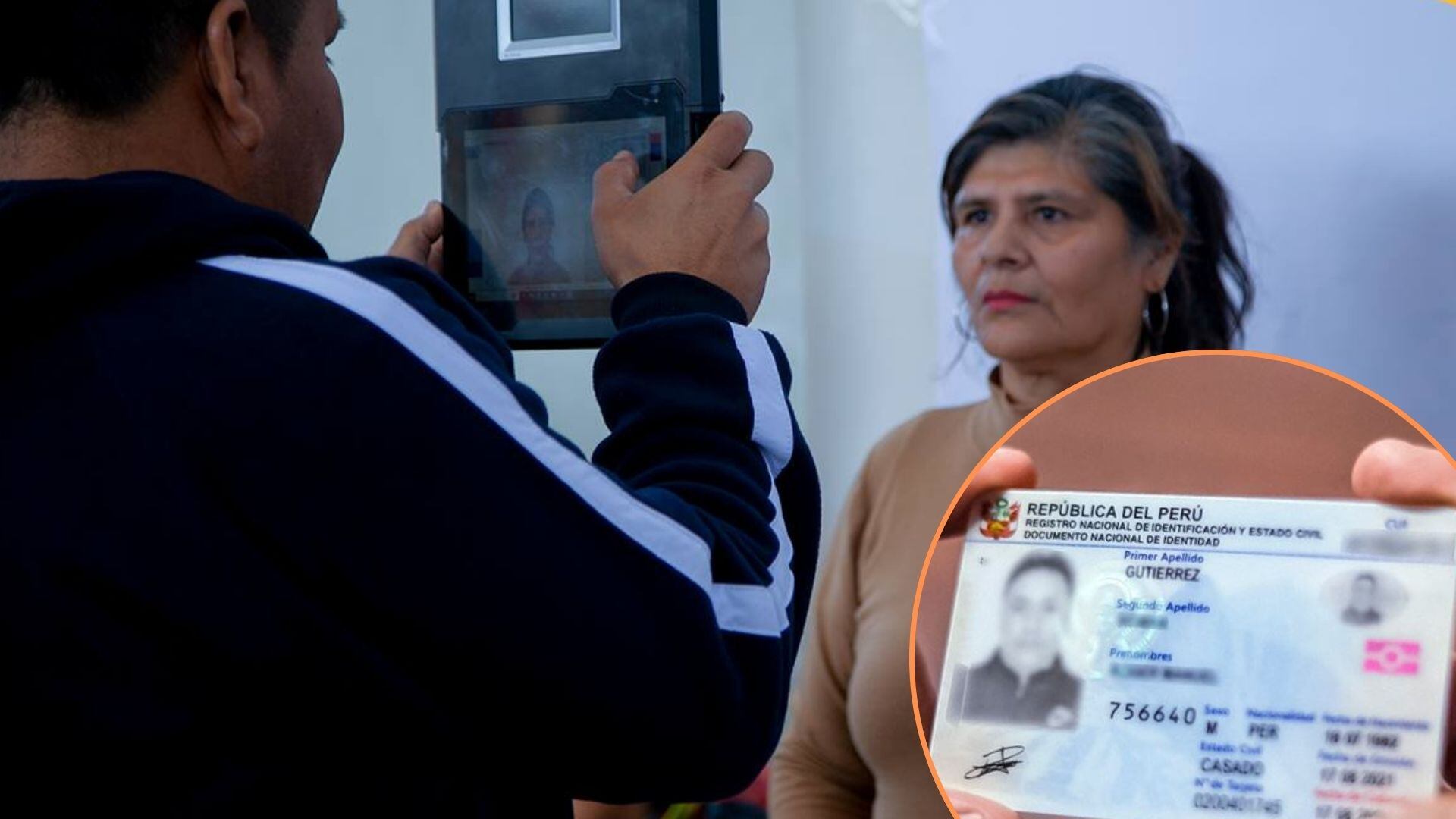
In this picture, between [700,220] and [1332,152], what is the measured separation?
0.62 m

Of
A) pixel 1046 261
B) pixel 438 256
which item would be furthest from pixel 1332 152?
pixel 438 256

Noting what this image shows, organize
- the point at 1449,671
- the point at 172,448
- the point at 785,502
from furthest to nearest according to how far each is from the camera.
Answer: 1. the point at 1449,671
2. the point at 785,502
3. the point at 172,448

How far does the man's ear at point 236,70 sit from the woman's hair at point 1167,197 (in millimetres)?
689

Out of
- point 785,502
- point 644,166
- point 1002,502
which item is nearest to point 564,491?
point 785,502

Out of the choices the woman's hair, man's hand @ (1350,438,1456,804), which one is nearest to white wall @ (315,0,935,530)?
the woman's hair

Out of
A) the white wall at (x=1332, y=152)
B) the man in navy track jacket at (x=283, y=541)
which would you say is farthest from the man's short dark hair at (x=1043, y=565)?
the man in navy track jacket at (x=283, y=541)

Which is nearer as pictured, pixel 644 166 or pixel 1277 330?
pixel 644 166

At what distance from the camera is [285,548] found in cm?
48

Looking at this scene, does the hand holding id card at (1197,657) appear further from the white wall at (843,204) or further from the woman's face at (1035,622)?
the white wall at (843,204)

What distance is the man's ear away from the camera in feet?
1.86

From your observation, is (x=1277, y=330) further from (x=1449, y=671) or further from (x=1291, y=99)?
(x=1449, y=671)

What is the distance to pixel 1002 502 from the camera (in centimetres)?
96

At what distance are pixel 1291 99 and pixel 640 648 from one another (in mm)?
804

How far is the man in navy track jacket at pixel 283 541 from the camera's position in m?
0.48
